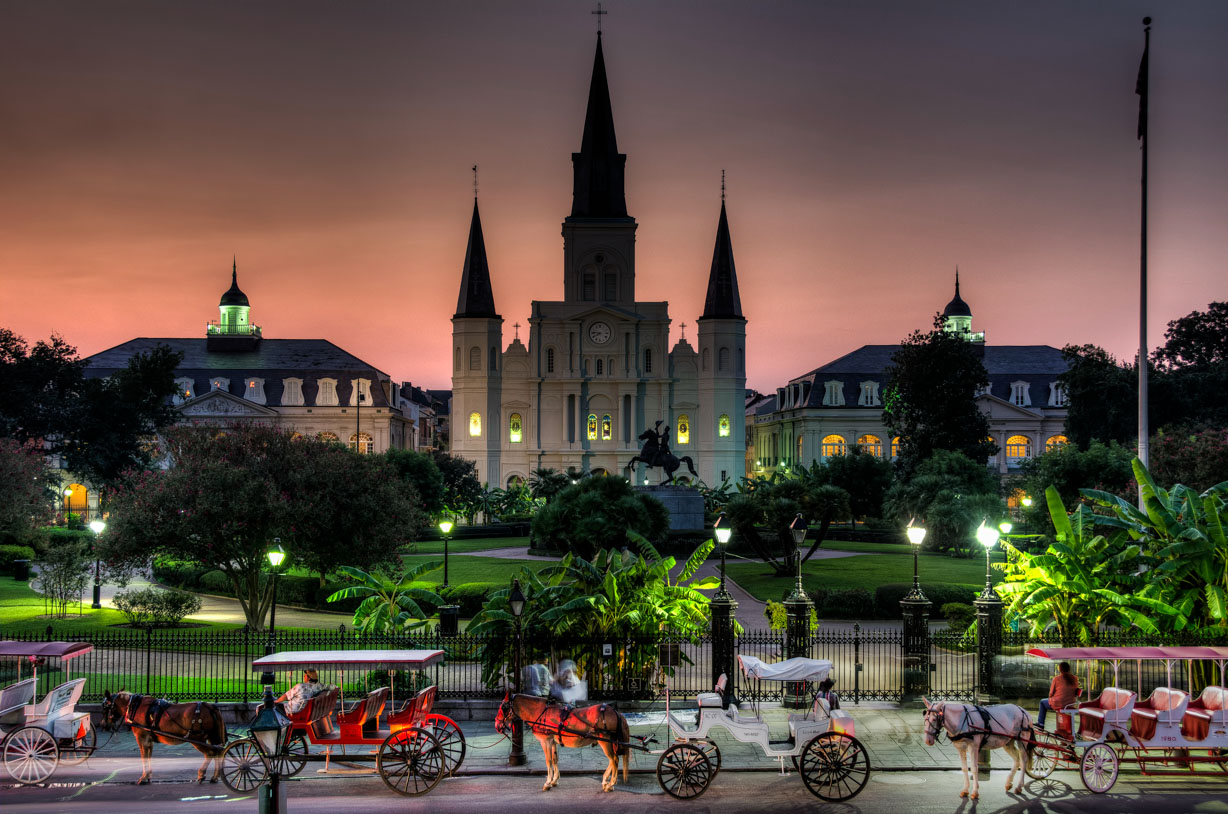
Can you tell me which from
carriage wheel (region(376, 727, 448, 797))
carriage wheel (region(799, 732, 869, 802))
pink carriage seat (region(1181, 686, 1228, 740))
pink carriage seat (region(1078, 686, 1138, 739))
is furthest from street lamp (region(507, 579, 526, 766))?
pink carriage seat (region(1181, 686, 1228, 740))

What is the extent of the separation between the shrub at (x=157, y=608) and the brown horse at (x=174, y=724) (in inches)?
572

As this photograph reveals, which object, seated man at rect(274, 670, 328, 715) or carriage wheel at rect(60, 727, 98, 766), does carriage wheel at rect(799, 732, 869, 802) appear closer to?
seated man at rect(274, 670, 328, 715)

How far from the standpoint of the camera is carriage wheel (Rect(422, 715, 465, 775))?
14.4 m

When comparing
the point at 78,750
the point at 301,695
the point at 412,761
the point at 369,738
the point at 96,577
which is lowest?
the point at 96,577

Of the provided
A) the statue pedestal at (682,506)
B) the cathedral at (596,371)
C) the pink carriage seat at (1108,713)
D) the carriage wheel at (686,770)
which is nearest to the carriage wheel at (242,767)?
the carriage wheel at (686,770)

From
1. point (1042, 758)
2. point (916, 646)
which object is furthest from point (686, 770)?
point (916, 646)

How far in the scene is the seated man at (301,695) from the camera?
1436 cm

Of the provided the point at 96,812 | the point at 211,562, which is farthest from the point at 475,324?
the point at 96,812

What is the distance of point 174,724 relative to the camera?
14.3 metres

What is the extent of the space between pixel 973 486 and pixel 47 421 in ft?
168

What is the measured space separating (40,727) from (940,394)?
183ft

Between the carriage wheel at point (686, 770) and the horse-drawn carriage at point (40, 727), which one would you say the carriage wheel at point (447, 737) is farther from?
the horse-drawn carriage at point (40, 727)

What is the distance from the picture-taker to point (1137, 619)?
62.8ft

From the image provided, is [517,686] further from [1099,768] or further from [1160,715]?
[1160,715]
